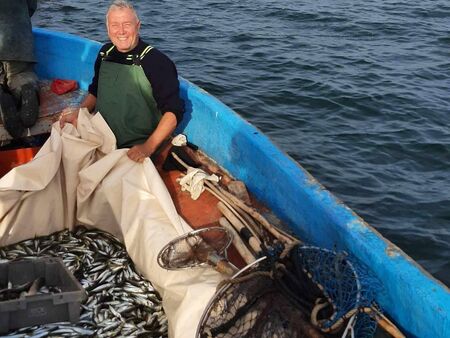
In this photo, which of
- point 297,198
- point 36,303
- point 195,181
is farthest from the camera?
point 195,181

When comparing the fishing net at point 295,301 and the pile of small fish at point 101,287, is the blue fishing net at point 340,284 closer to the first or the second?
the fishing net at point 295,301

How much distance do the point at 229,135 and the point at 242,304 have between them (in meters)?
2.50

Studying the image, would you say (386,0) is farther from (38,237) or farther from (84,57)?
(38,237)

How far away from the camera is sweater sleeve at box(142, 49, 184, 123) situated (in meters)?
5.43

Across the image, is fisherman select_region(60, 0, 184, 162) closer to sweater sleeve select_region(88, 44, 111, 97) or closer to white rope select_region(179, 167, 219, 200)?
sweater sleeve select_region(88, 44, 111, 97)

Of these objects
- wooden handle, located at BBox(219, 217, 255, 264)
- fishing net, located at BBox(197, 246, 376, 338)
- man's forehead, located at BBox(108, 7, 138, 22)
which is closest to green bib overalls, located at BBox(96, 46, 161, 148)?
man's forehead, located at BBox(108, 7, 138, 22)

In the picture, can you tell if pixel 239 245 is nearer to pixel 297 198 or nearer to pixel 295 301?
pixel 297 198

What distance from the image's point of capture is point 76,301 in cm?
420

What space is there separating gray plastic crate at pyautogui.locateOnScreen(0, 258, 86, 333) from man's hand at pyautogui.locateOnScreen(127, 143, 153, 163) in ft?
3.81

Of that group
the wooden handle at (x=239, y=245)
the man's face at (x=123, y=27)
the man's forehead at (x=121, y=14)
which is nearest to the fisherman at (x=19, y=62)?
the man's face at (x=123, y=27)

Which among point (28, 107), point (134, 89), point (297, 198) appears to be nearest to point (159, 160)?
point (134, 89)

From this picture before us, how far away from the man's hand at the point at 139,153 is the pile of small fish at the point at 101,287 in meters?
0.75

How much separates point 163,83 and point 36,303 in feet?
7.43

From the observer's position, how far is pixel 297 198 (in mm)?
5004
